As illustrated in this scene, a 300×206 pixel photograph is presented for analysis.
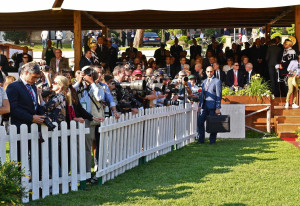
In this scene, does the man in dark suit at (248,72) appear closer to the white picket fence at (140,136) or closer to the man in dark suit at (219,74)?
the man in dark suit at (219,74)

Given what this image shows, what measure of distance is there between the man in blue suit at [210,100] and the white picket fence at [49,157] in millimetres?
6148

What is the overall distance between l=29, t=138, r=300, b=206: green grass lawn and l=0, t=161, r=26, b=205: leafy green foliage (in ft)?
5.22

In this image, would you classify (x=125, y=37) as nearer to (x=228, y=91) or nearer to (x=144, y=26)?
(x=144, y=26)

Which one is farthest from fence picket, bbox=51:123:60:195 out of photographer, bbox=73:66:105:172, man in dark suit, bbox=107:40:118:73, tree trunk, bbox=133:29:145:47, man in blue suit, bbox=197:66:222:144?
tree trunk, bbox=133:29:145:47

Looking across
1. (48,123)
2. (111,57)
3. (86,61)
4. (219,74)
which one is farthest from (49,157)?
(111,57)

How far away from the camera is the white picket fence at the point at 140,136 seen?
32.3 ft

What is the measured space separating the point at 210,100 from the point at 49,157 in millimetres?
6899

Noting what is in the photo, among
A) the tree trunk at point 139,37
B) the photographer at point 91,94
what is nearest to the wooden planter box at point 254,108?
the photographer at point 91,94

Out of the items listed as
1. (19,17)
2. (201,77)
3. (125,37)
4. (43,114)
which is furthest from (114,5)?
(125,37)

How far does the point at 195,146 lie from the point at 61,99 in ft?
20.1

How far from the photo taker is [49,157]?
888 cm

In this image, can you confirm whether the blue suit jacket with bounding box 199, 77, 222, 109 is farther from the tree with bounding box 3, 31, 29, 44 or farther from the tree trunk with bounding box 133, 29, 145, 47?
the tree with bounding box 3, 31, 29, 44

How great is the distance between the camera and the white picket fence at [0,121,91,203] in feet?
26.6

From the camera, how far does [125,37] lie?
54.0 meters
